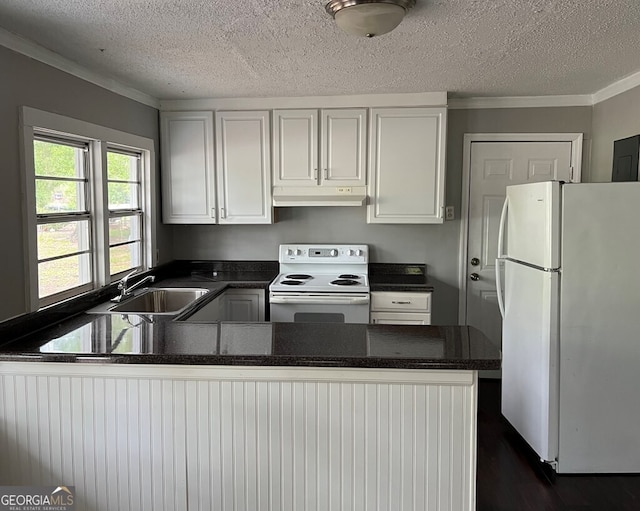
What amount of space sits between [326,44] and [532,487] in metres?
2.44

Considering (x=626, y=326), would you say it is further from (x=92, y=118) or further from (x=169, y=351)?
(x=92, y=118)

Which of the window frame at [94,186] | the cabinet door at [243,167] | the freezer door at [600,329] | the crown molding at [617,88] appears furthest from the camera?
the cabinet door at [243,167]

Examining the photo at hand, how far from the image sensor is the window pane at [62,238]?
255cm

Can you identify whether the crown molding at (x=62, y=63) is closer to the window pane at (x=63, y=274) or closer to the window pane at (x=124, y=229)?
the window pane at (x=124, y=229)

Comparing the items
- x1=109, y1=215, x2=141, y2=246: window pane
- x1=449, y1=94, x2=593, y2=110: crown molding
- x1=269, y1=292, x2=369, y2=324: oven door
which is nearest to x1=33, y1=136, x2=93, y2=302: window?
x1=109, y1=215, x2=141, y2=246: window pane

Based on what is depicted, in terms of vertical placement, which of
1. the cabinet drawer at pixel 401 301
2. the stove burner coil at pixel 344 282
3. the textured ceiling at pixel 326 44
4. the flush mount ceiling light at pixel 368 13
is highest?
the textured ceiling at pixel 326 44

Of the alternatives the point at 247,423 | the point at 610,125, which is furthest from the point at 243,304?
the point at 610,125

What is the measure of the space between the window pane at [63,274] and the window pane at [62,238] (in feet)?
0.15

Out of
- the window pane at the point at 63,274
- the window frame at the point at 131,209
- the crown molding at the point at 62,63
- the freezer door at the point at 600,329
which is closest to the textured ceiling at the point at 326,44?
the crown molding at the point at 62,63

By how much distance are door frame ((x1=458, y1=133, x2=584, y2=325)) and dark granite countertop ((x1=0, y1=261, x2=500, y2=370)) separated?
73.2 inches

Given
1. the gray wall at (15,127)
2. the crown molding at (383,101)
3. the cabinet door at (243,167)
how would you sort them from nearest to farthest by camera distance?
the gray wall at (15,127), the crown molding at (383,101), the cabinet door at (243,167)

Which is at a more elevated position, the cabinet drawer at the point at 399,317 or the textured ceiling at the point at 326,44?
the textured ceiling at the point at 326,44

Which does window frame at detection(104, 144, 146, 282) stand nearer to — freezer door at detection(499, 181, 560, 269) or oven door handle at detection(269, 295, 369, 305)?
oven door handle at detection(269, 295, 369, 305)

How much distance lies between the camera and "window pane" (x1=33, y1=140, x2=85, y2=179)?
98.5 inches
